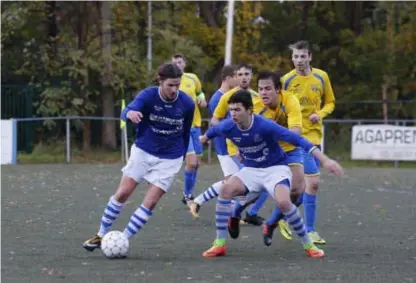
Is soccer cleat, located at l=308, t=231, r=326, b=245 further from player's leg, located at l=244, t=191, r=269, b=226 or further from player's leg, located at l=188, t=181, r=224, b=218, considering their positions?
player's leg, located at l=188, t=181, r=224, b=218

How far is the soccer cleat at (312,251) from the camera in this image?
968cm

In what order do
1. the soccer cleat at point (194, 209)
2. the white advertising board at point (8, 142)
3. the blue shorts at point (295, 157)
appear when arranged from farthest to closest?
the white advertising board at point (8, 142), the soccer cleat at point (194, 209), the blue shorts at point (295, 157)

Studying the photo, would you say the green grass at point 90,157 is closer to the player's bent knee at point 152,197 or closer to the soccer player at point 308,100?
the soccer player at point 308,100

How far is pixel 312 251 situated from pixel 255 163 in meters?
0.96

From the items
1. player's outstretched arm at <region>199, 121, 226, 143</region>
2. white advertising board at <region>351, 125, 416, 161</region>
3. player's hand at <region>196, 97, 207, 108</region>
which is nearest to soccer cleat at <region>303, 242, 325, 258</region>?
player's outstretched arm at <region>199, 121, 226, 143</region>

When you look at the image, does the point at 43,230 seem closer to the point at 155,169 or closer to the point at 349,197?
the point at 155,169

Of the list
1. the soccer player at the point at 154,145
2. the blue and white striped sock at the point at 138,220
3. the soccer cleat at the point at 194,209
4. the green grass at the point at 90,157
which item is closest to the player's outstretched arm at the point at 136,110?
the soccer player at the point at 154,145

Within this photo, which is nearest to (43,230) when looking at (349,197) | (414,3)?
(349,197)

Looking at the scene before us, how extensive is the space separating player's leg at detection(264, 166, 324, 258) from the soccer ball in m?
1.43

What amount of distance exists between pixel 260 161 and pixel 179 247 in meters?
1.22

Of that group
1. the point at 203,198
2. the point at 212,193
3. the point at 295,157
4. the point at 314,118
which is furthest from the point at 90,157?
the point at 295,157

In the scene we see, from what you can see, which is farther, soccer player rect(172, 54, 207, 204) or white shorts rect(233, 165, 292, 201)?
soccer player rect(172, 54, 207, 204)

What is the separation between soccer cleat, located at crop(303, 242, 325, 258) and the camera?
9.68 meters

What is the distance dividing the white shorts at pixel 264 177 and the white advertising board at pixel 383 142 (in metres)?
17.9
